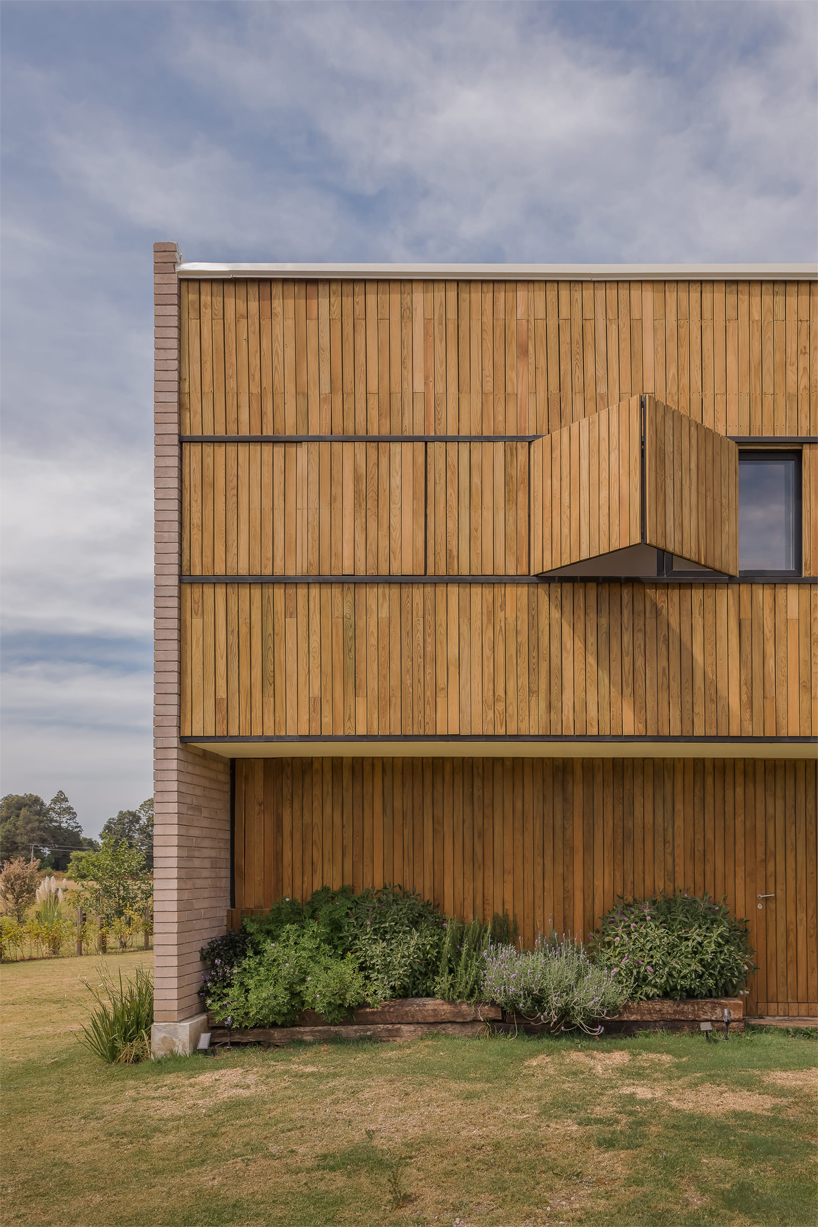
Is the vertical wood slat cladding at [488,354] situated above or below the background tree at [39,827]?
above

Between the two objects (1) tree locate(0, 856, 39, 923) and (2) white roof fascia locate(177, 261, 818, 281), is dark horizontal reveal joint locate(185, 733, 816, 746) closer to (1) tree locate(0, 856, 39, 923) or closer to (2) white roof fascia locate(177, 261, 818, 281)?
(2) white roof fascia locate(177, 261, 818, 281)

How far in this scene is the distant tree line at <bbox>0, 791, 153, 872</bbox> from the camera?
3716 centimetres

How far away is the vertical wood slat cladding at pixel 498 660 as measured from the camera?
8.15 m

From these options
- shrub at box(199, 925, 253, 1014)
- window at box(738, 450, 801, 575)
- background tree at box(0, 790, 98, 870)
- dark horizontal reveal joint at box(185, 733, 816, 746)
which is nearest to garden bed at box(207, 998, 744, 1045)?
shrub at box(199, 925, 253, 1014)

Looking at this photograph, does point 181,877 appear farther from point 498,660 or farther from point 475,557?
point 475,557

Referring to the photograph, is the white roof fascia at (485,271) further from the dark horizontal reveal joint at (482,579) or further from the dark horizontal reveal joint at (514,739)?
the dark horizontal reveal joint at (514,739)

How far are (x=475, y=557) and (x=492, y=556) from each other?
0.18 m

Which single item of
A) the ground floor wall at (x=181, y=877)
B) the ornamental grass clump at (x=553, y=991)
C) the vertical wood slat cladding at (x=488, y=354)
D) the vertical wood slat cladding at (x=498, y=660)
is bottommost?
the ornamental grass clump at (x=553, y=991)

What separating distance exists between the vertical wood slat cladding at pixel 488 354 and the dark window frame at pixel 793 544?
0.24 m

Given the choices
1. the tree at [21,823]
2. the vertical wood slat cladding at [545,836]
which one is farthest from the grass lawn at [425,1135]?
the tree at [21,823]

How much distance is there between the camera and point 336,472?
845 cm

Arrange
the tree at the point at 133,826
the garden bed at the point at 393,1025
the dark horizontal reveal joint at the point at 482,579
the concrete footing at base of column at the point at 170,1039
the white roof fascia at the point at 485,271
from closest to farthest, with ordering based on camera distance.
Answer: the concrete footing at base of column at the point at 170,1039, the garden bed at the point at 393,1025, the dark horizontal reveal joint at the point at 482,579, the white roof fascia at the point at 485,271, the tree at the point at 133,826

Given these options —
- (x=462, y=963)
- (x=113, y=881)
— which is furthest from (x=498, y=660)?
(x=113, y=881)

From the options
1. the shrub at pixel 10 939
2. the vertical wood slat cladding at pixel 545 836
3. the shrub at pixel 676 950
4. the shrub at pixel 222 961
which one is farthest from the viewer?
the shrub at pixel 10 939
